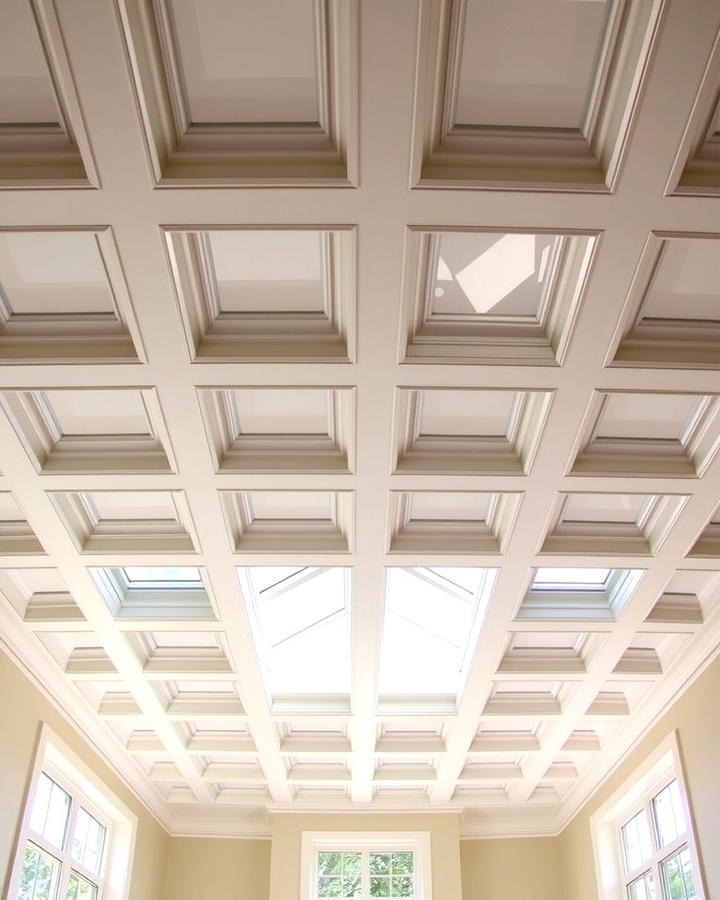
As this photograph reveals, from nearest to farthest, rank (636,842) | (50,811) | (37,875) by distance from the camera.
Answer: (37,875) < (50,811) < (636,842)

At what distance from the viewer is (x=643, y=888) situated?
10.9 m

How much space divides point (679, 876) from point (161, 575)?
664 centimetres

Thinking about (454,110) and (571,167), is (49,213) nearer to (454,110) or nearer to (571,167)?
(454,110)

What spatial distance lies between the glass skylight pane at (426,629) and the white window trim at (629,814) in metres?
2.39

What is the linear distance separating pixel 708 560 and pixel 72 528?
17.3 ft

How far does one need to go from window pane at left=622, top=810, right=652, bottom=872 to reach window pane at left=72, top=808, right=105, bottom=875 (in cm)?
698

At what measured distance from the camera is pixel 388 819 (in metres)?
13.2

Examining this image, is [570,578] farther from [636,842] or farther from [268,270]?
[636,842]

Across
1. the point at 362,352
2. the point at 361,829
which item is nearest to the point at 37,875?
the point at 361,829

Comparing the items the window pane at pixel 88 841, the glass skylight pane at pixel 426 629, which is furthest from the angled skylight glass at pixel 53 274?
the window pane at pixel 88 841

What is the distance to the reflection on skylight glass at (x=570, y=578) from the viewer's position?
8250 millimetres

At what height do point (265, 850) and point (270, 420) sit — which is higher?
point (270, 420)

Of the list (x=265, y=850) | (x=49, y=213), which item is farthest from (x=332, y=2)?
(x=265, y=850)

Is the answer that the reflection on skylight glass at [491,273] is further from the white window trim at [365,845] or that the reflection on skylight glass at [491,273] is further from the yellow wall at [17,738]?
the white window trim at [365,845]
